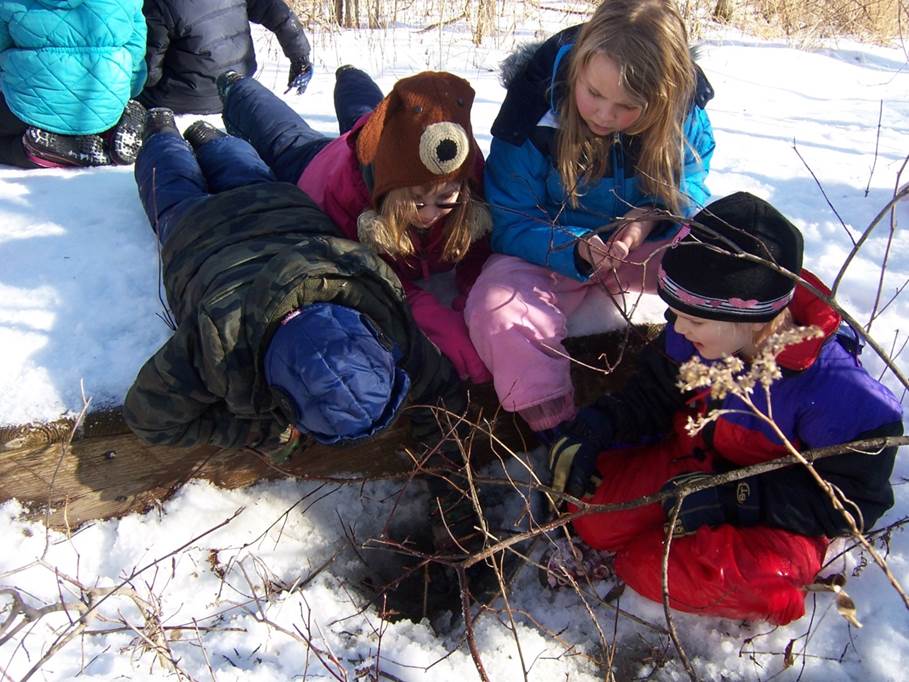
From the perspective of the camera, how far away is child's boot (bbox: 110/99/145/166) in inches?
136

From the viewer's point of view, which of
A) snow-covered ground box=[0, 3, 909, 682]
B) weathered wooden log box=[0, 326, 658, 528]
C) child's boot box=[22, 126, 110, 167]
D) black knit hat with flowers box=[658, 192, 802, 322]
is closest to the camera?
black knit hat with flowers box=[658, 192, 802, 322]

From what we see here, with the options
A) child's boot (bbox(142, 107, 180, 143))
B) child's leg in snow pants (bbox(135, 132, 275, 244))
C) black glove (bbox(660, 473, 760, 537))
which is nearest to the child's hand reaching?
black glove (bbox(660, 473, 760, 537))

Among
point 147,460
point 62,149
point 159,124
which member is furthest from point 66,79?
point 147,460

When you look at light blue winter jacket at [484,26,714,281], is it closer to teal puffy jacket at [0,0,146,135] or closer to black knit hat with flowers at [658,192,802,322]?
black knit hat with flowers at [658,192,802,322]

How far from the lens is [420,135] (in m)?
2.13

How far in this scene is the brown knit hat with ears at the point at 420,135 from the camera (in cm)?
213

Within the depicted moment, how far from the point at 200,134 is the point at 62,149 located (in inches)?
28.7

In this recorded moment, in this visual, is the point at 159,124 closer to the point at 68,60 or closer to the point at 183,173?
the point at 183,173

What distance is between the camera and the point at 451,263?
2.62 meters

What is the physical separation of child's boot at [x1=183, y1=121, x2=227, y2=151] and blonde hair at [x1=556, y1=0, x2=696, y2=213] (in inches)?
66.3

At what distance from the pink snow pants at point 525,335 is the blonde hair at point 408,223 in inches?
5.6

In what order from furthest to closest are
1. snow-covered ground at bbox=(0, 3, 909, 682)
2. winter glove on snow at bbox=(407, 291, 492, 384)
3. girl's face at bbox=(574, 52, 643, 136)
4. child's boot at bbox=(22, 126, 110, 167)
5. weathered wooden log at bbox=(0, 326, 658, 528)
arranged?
1. child's boot at bbox=(22, 126, 110, 167)
2. winter glove on snow at bbox=(407, 291, 492, 384)
3. weathered wooden log at bbox=(0, 326, 658, 528)
4. girl's face at bbox=(574, 52, 643, 136)
5. snow-covered ground at bbox=(0, 3, 909, 682)

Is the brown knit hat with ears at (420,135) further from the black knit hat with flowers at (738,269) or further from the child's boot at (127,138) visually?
the child's boot at (127,138)

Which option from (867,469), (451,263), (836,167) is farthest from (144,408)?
(836,167)
